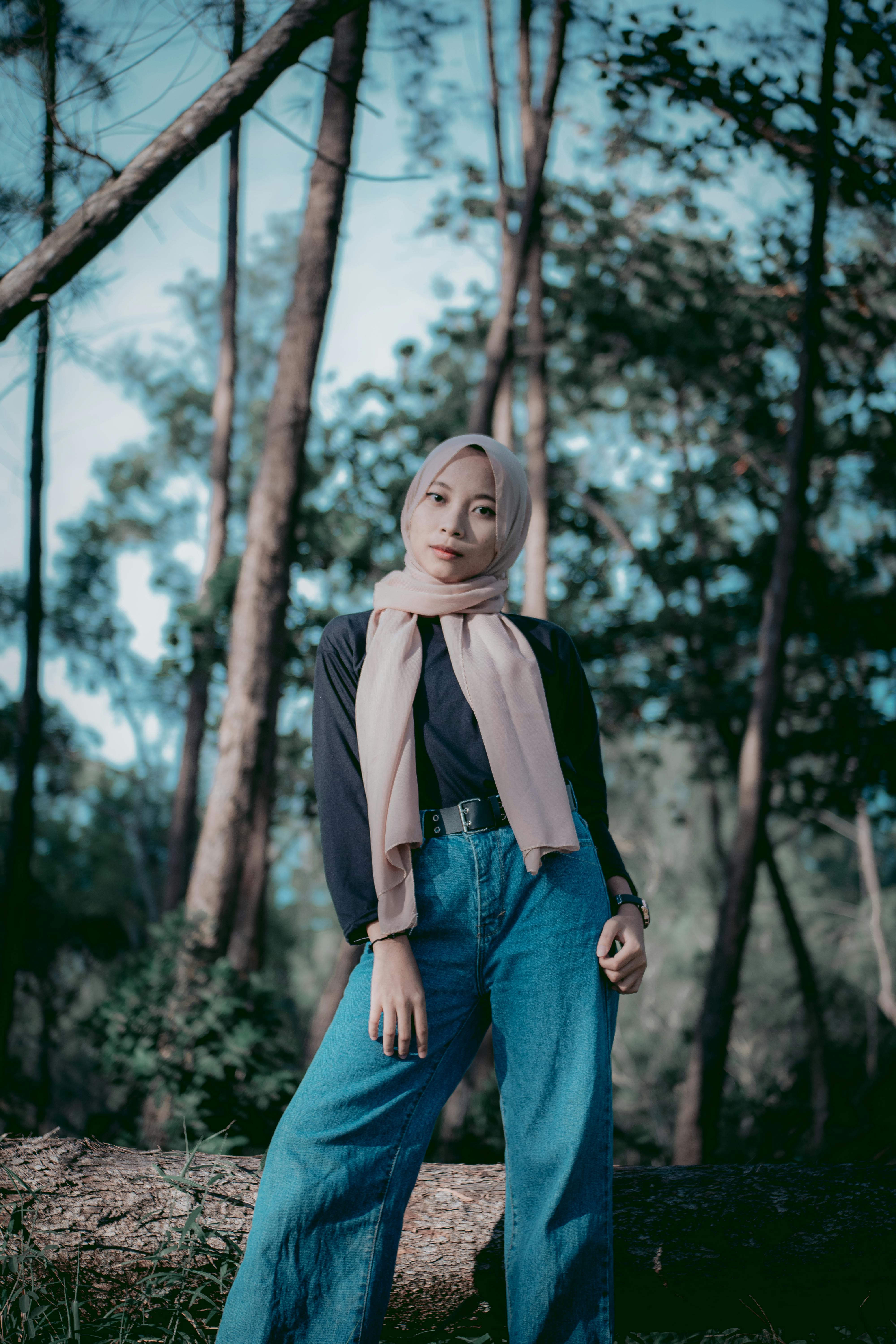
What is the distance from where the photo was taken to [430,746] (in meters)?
1.70

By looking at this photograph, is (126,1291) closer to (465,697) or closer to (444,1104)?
(444,1104)

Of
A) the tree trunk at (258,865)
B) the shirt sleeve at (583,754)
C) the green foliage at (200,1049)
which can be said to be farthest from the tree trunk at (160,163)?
the green foliage at (200,1049)

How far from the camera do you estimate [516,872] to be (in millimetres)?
1640

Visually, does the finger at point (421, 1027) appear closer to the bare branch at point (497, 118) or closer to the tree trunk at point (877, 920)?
the bare branch at point (497, 118)

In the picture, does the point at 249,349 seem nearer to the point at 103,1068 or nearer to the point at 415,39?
the point at 415,39

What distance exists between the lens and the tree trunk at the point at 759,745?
254 inches

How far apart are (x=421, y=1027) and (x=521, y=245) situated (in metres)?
8.28

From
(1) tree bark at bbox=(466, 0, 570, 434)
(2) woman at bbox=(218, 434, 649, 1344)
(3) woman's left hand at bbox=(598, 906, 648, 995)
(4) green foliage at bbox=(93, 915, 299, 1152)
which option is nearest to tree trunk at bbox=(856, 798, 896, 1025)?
(1) tree bark at bbox=(466, 0, 570, 434)

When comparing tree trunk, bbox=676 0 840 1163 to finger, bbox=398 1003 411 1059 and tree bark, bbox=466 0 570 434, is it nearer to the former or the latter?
tree bark, bbox=466 0 570 434

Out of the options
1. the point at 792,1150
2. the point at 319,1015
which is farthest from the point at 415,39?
the point at 792,1150

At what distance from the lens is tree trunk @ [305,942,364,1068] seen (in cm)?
599

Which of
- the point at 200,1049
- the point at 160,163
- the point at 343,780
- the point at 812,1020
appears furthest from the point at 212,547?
the point at 343,780

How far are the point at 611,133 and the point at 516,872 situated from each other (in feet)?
31.7

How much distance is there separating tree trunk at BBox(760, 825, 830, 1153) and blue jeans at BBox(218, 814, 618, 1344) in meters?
6.89
